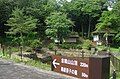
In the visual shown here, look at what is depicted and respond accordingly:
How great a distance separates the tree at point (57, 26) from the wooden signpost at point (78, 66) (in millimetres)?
39863

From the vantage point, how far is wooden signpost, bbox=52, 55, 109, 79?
12.3 meters

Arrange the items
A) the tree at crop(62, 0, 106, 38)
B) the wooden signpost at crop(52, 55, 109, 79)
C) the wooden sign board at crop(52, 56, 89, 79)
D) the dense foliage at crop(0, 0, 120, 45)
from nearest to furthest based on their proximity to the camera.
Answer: the wooden signpost at crop(52, 55, 109, 79) → the wooden sign board at crop(52, 56, 89, 79) → the dense foliage at crop(0, 0, 120, 45) → the tree at crop(62, 0, 106, 38)

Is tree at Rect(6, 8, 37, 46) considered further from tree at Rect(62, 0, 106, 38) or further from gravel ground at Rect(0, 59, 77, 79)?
gravel ground at Rect(0, 59, 77, 79)

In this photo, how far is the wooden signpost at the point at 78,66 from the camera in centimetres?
1234

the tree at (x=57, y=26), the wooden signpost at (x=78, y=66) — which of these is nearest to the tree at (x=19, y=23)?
the tree at (x=57, y=26)

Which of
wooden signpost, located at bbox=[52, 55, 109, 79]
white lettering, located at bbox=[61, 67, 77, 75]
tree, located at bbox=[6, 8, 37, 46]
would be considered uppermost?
tree, located at bbox=[6, 8, 37, 46]

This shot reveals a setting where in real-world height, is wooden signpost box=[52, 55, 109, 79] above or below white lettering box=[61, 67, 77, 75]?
above

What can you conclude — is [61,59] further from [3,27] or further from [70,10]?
[70,10]

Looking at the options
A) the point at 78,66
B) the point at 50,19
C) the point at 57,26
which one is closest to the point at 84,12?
the point at 50,19

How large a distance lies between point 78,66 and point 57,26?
41967 mm

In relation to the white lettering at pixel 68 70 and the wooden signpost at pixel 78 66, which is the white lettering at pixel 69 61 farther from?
the white lettering at pixel 68 70

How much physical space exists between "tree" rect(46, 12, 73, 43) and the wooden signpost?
3986 centimetres

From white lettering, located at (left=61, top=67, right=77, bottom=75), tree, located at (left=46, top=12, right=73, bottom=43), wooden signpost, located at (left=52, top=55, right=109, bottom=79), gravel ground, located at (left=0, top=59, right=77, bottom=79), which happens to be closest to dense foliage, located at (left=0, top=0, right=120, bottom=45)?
tree, located at (left=46, top=12, right=73, bottom=43)

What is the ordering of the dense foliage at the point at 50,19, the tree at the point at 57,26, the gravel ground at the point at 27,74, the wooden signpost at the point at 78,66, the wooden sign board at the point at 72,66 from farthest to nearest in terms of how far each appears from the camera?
1. the tree at the point at 57,26
2. the dense foliage at the point at 50,19
3. the gravel ground at the point at 27,74
4. the wooden sign board at the point at 72,66
5. the wooden signpost at the point at 78,66
